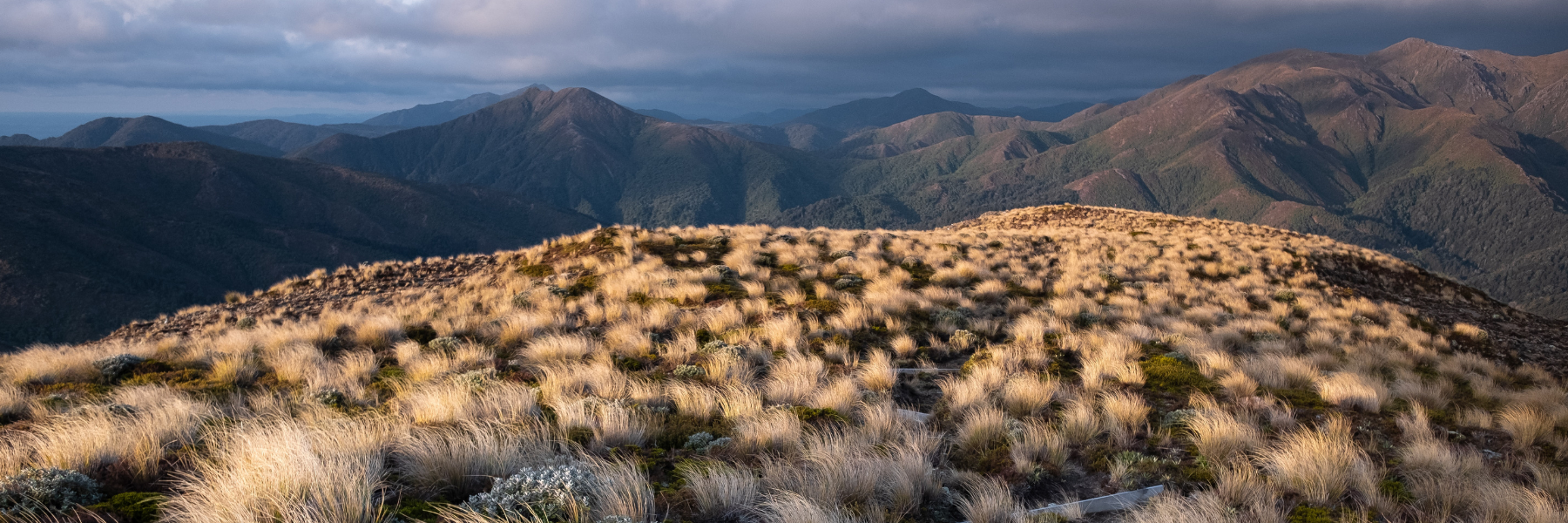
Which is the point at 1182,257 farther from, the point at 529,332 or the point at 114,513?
the point at 114,513

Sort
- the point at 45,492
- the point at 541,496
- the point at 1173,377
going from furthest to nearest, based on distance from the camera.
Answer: the point at 1173,377 → the point at 541,496 → the point at 45,492

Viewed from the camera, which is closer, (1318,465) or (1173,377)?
(1318,465)

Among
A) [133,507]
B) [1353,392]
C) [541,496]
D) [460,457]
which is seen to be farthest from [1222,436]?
[133,507]

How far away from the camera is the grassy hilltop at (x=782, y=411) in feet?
14.0

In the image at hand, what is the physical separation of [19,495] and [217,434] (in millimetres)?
1356

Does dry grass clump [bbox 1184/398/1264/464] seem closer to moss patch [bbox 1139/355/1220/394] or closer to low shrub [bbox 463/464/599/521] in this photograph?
moss patch [bbox 1139/355/1220/394]

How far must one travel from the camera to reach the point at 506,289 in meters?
15.4

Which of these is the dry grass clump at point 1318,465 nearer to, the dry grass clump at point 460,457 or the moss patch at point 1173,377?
the moss patch at point 1173,377

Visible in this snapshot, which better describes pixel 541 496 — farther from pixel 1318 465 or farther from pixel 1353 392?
pixel 1353 392

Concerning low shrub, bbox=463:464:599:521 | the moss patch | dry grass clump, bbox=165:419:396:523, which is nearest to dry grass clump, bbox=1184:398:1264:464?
the moss patch

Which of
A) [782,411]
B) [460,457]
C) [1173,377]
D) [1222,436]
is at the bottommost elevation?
[1173,377]

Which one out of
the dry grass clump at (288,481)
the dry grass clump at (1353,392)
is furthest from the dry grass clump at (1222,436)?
the dry grass clump at (288,481)

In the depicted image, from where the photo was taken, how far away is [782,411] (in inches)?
242

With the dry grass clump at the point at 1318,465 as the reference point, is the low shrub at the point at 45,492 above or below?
above
